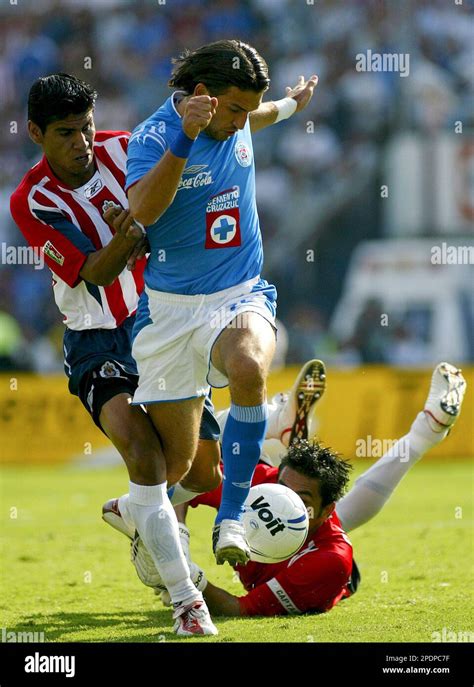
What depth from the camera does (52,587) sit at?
6.54 meters

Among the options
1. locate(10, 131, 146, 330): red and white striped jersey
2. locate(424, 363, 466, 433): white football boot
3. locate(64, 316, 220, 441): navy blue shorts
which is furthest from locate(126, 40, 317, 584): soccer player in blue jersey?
locate(424, 363, 466, 433): white football boot

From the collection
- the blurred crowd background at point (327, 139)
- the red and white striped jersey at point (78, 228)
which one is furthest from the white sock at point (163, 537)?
the blurred crowd background at point (327, 139)

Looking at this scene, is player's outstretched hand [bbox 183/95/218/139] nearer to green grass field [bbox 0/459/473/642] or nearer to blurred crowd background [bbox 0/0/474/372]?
green grass field [bbox 0/459/473/642]

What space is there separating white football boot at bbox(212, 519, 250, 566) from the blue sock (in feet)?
0.26

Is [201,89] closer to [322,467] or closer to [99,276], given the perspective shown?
[99,276]

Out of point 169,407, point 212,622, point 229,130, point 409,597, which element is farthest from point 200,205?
point 409,597

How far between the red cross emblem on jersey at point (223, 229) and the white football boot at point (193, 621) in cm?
159

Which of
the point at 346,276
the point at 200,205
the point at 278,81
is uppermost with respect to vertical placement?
the point at 278,81

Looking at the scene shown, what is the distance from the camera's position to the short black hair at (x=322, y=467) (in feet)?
18.5

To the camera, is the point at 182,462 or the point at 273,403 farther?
the point at 273,403
